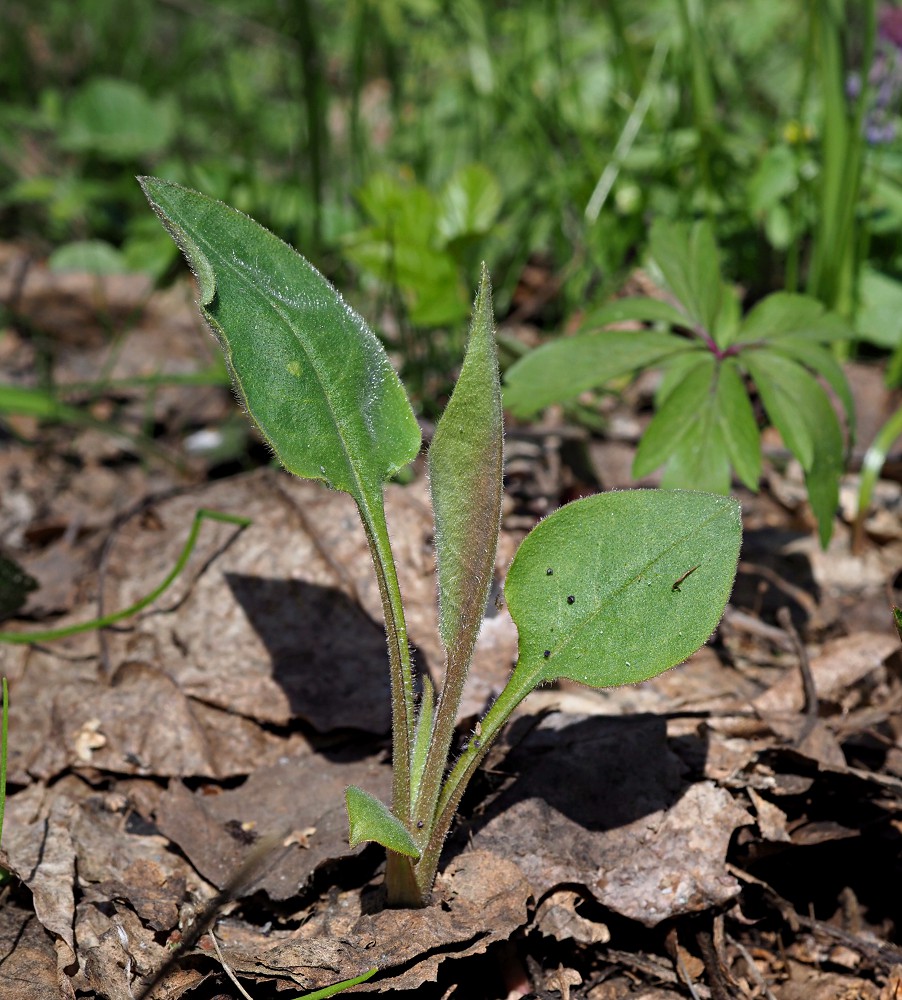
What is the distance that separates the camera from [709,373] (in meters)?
1.90

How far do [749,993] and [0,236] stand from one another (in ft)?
13.9

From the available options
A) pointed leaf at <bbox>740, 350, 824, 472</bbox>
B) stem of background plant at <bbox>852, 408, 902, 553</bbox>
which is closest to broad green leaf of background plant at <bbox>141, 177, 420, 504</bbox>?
pointed leaf at <bbox>740, 350, 824, 472</bbox>

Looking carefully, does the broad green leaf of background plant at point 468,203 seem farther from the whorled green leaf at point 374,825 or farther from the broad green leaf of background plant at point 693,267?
the whorled green leaf at point 374,825

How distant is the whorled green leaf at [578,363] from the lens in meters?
1.92

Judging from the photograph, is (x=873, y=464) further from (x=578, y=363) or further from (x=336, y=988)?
(x=336, y=988)

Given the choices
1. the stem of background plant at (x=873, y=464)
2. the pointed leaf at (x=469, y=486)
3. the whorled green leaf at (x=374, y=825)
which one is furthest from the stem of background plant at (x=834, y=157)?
the whorled green leaf at (x=374, y=825)

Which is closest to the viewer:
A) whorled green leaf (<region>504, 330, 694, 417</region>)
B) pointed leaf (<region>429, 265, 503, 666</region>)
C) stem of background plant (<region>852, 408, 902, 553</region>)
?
pointed leaf (<region>429, 265, 503, 666</region>)

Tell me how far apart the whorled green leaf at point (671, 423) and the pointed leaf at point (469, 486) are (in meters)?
0.52

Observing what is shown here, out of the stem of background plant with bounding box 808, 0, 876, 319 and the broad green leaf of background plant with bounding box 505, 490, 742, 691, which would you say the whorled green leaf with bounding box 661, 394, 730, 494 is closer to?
the broad green leaf of background plant with bounding box 505, 490, 742, 691

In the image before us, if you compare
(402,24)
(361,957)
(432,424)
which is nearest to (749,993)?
(361,957)

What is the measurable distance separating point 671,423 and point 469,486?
626 millimetres

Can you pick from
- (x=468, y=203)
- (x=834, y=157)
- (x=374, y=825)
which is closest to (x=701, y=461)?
(x=374, y=825)

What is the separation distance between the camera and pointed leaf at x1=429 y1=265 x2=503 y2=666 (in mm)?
1314

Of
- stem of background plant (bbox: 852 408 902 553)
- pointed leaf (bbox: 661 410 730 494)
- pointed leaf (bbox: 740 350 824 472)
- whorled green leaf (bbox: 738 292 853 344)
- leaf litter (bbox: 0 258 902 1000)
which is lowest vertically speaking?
leaf litter (bbox: 0 258 902 1000)
